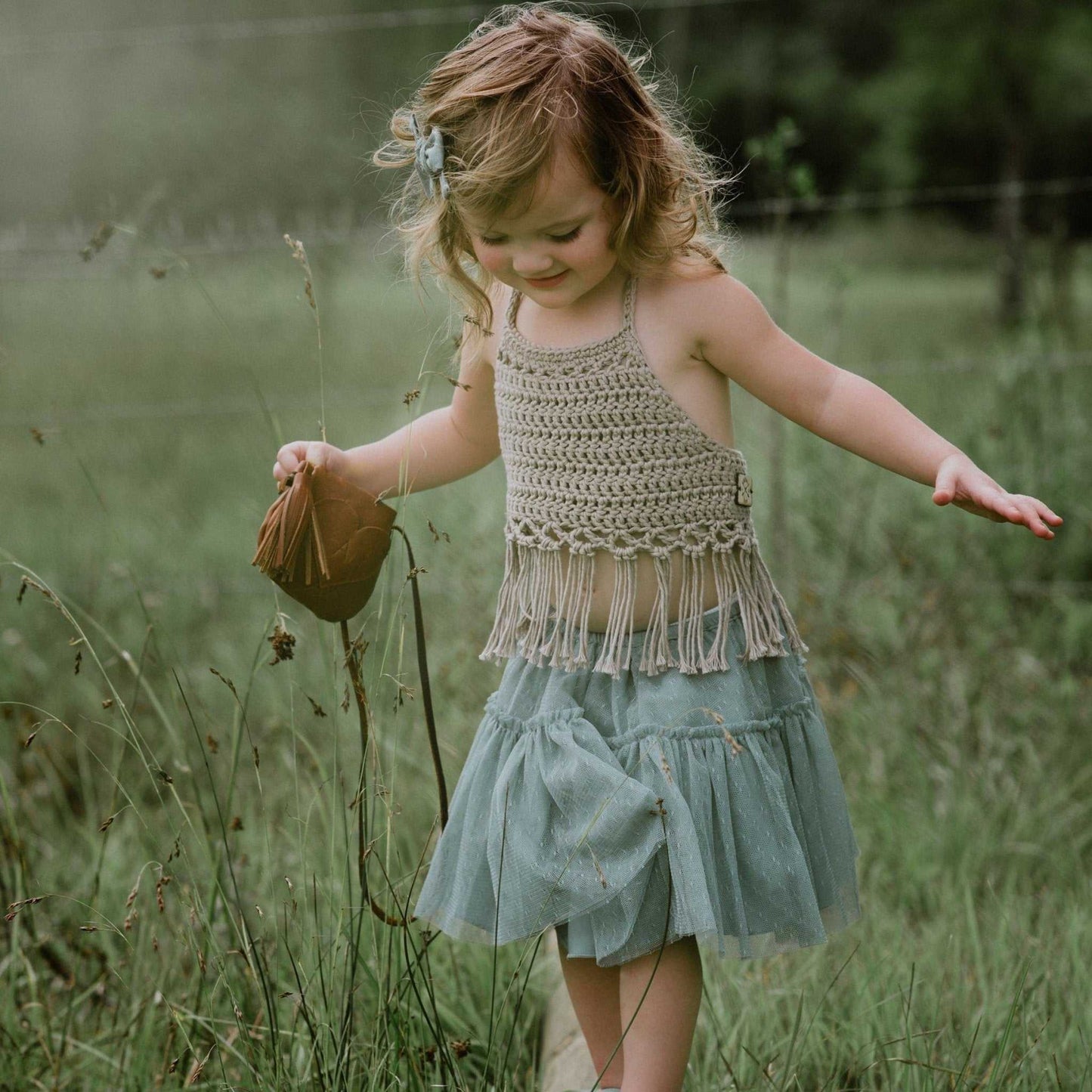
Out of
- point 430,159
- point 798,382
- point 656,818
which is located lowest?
point 656,818

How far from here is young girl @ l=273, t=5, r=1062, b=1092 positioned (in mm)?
1612

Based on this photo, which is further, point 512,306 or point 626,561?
point 512,306

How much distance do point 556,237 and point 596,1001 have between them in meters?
1.09

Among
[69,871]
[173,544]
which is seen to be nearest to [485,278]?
[69,871]

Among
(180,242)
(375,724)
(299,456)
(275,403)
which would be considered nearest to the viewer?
(375,724)

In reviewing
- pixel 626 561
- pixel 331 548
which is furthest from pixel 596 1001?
pixel 331 548

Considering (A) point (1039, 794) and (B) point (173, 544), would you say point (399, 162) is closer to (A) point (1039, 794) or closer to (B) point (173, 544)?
(A) point (1039, 794)

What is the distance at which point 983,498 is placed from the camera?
4.90 ft

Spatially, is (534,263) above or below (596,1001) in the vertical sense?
above

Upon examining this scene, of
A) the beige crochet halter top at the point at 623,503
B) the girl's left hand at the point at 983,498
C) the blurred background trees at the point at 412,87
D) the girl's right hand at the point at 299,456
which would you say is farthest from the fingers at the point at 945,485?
the blurred background trees at the point at 412,87

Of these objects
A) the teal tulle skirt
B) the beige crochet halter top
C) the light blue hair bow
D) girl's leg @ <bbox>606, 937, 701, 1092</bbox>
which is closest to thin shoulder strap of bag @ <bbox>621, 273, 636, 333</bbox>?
the beige crochet halter top

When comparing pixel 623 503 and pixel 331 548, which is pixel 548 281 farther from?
pixel 331 548

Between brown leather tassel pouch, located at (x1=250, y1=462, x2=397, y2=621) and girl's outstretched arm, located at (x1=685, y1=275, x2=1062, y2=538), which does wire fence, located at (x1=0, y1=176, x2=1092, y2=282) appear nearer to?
girl's outstretched arm, located at (x1=685, y1=275, x2=1062, y2=538)

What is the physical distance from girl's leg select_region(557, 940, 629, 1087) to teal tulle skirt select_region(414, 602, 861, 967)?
0.27ft
